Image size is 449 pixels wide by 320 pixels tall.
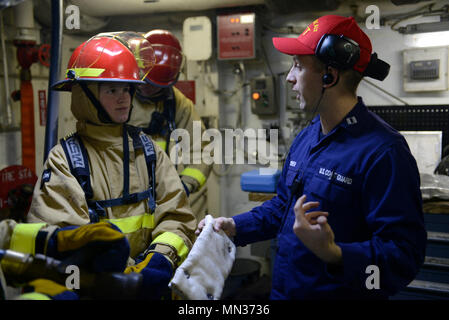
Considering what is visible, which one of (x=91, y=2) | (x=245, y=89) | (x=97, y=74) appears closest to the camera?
(x=97, y=74)

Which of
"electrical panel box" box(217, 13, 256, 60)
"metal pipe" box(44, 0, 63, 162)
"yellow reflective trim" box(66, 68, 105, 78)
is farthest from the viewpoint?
"electrical panel box" box(217, 13, 256, 60)

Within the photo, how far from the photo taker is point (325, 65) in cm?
142

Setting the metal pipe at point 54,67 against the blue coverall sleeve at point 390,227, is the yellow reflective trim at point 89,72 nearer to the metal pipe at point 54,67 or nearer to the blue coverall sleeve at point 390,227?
the metal pipe at point 54,67

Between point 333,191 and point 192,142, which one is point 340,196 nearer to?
point 333,191

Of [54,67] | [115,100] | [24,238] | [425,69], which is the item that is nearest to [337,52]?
[115,100]

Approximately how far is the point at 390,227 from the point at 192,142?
2407mm

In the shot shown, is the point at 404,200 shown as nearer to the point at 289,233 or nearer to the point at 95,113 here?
Result: the point at 289,233

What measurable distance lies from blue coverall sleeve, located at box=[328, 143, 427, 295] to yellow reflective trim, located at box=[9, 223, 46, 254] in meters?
0.82

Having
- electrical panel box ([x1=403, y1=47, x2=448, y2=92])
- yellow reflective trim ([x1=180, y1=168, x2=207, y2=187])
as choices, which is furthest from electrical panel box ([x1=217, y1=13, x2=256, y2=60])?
electrical panel box ([x1=403, y1=47, x2=448, y2=92])

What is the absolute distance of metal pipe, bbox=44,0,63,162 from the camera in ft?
6.32

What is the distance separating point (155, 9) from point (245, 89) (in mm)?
1158

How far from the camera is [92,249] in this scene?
0.96 metres

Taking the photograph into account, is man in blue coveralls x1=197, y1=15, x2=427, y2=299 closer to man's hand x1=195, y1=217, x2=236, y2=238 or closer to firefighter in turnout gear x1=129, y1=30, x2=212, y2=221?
man's hand x1=195, y1=217, x2=236, y2=238
